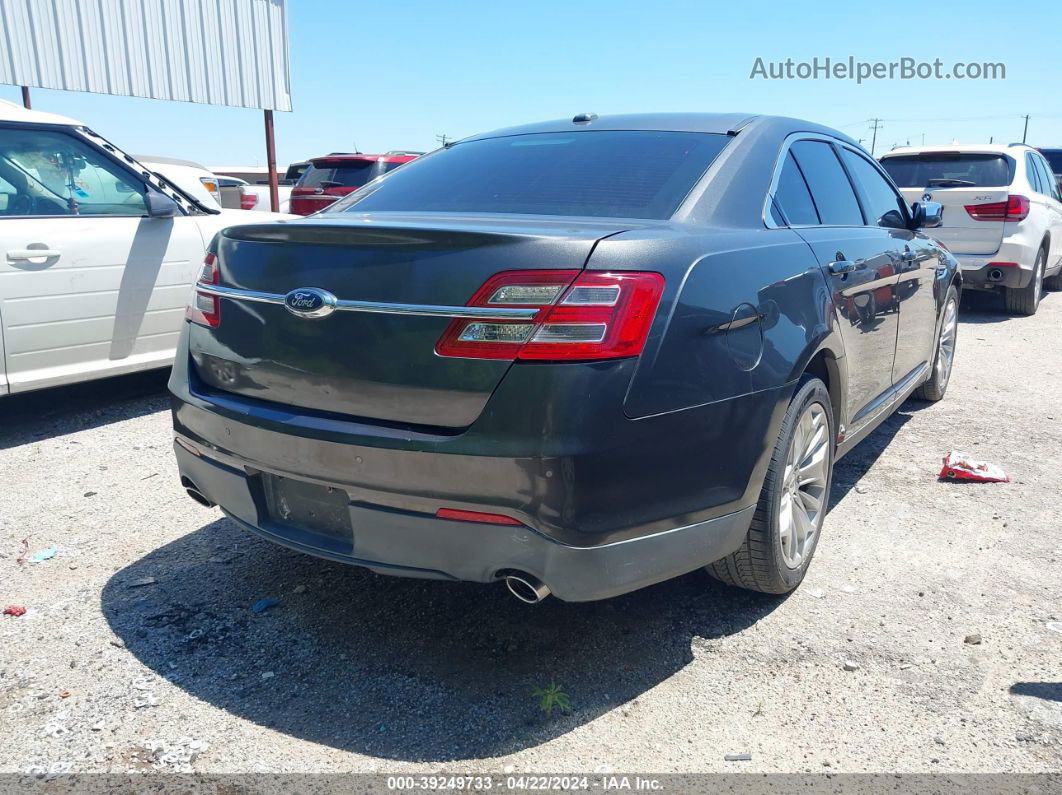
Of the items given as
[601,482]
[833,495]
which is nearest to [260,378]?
[601,482]

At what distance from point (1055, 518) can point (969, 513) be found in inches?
14.0

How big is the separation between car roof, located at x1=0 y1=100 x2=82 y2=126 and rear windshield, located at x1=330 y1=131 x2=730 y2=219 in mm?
2610

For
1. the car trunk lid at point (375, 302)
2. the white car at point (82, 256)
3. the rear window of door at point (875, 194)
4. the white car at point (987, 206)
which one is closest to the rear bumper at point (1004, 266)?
the white car at point (987, 206)

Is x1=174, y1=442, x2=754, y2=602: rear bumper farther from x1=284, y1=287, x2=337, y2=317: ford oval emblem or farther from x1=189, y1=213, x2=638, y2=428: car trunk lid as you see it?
x1=284, y1=287, x2=337, y2=317: ford oval emblem

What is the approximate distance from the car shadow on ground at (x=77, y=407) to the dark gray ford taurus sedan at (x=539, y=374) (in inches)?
103

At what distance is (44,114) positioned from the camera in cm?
497

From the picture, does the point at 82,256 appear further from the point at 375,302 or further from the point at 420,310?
the point at 420,310

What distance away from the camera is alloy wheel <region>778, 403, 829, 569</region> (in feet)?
9.58

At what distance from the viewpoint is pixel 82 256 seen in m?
4.80

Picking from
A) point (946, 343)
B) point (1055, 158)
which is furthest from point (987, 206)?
point (1055, 158)

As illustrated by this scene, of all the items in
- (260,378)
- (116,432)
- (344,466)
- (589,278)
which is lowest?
(116,432)

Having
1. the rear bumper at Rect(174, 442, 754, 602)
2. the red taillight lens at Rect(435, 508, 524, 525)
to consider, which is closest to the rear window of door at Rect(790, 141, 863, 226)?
the rear bumper at Rect(174, 442, 754, 602)

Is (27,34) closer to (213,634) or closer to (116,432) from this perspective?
(116,432)

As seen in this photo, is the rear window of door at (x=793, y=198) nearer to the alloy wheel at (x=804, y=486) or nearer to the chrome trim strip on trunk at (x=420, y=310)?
the alloy wheel at (x=804, y=486)
